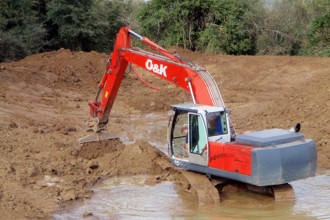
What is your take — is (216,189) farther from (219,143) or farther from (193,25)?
(193,25)

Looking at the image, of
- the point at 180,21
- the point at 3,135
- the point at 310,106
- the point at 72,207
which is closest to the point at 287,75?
the point at 310,106

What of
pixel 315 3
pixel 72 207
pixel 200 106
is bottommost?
pixel 72 207

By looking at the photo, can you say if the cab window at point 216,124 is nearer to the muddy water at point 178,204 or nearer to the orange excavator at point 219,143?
the orange excavator at point 219,143

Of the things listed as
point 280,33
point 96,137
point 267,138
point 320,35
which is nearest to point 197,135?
point 267,138

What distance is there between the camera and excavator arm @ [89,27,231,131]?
1176cm

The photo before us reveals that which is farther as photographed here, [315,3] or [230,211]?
[315,3]

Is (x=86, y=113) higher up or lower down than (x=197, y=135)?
lower down

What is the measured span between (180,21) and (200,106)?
861 inches

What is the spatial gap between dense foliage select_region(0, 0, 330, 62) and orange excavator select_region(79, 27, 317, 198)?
18.4m

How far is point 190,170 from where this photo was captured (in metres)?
12.0

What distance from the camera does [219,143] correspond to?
11.1 meters

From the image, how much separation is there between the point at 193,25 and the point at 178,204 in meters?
22.5

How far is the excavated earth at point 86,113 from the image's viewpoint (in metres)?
12.6

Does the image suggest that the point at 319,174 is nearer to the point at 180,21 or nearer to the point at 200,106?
the point at 200,106
